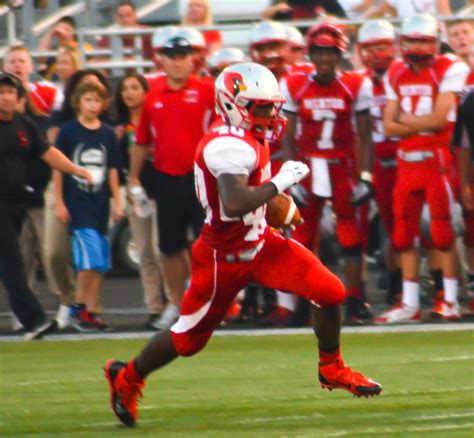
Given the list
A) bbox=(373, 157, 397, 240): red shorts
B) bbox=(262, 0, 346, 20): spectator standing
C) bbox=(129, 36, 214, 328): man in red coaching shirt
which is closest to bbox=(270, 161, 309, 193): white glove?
bbox=(129, 36, 214, 328): man in red coaching shirt

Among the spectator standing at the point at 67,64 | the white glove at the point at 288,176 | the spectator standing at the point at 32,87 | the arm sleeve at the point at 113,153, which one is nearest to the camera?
the white glove at the point at 288,176

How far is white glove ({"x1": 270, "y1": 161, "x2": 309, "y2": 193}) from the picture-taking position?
23.9ft

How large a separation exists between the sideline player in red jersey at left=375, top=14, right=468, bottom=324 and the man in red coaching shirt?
1431 millimetres

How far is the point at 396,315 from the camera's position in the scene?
1161cm

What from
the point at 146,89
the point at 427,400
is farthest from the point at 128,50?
the point at 427,400

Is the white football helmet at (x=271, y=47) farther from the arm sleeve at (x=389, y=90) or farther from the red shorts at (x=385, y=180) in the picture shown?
the red shorts at (x=385, y=180)

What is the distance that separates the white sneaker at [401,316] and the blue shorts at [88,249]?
2115mm

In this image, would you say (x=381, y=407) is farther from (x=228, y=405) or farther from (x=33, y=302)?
(x=33, y=302)

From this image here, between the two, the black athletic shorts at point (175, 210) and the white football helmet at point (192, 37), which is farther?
the white football helmet at point (192, 37)

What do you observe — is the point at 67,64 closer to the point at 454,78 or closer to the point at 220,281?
the point at 454,78

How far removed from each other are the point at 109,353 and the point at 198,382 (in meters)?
1.58

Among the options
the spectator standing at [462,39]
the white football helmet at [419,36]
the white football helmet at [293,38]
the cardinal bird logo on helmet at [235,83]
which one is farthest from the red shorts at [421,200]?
the cardinal bird logo on helmet at [235,83]

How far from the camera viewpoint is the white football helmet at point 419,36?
1147 cm

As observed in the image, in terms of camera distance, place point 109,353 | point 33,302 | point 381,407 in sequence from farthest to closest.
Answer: point 33,302 → point 109,353 → point 381,407
